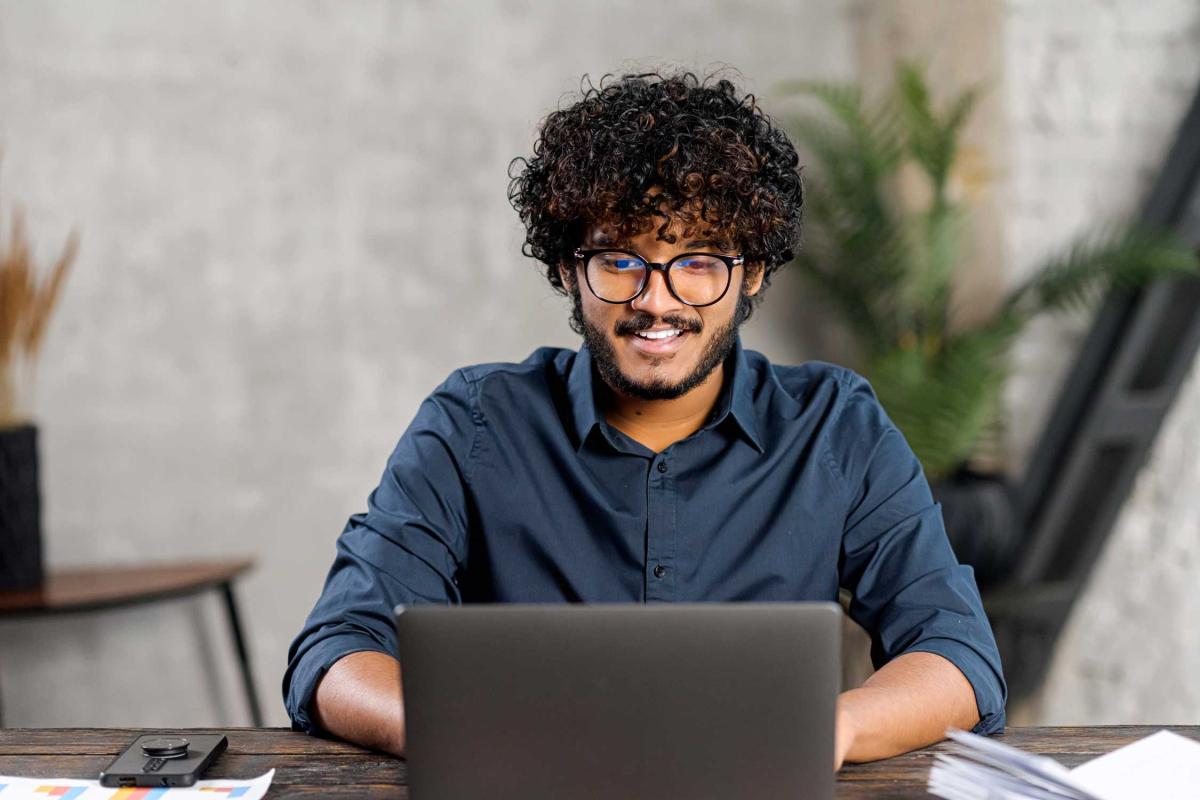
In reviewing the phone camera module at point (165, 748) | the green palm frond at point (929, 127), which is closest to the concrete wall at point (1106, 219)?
the green palm frond at point (929, 127)

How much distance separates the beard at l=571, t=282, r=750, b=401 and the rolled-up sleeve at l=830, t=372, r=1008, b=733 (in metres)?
0.22

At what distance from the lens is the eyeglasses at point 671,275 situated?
1.68 metres

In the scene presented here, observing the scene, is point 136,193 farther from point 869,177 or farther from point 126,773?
point 126,773

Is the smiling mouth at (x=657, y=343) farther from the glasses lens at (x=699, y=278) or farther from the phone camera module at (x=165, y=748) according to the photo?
the phone camera module at (x=165, y=748)

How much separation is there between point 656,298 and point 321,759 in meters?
0.71

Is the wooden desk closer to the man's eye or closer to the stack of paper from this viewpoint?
the stack of paper

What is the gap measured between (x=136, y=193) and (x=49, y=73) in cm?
35

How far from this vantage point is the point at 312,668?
1.53 meters

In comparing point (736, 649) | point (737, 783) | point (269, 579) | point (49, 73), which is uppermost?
point (49, 73)

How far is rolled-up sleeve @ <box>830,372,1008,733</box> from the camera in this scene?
1.55 meters

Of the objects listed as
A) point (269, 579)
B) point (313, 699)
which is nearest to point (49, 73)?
point (269, 579)

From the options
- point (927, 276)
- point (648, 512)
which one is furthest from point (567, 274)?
point (927, 276)

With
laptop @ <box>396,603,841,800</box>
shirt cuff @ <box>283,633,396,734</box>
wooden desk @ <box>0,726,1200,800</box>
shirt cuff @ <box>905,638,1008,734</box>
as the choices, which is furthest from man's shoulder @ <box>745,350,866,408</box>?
laptop @ <box>396,603,841,800</box>

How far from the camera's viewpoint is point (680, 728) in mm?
1050
